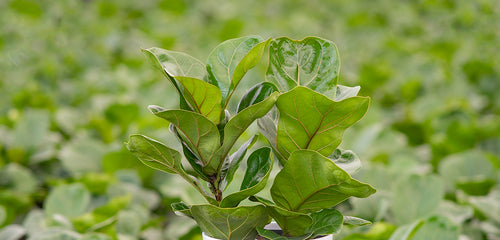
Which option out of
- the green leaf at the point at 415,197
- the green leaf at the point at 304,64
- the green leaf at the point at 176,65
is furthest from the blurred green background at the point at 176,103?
the green leaf at the point at 176,65

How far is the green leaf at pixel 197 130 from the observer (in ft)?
1.66

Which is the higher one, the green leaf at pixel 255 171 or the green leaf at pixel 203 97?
the green leaf at pixel 203 97

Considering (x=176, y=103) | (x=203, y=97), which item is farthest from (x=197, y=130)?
(x=176, y=103)

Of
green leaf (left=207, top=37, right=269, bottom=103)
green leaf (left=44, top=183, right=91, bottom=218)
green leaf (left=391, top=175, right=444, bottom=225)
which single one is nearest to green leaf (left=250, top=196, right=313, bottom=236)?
green leaf (left=207, top=37, right=269, bottom=103)

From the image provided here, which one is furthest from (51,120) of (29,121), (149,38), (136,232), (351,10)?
(351,10)

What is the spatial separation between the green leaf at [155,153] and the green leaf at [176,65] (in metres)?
0.05

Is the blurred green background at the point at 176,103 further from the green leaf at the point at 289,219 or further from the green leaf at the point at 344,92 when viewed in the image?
the green leaf at the point at 289,219

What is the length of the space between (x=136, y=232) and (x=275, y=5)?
2.70 m

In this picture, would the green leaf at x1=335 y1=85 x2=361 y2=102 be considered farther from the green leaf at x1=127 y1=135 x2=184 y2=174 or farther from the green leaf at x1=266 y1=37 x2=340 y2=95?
the green leaf at x1=127 y1=135 x2=184 y2=174

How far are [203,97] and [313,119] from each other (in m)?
0.11

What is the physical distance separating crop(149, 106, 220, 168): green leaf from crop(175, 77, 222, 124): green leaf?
0.02 m

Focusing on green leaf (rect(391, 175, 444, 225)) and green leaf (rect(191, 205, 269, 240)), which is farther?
green leaf (rect(391, 175, 444, 225))

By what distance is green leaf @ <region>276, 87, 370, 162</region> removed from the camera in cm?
51

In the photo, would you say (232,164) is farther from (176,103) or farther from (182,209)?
(176,103)
